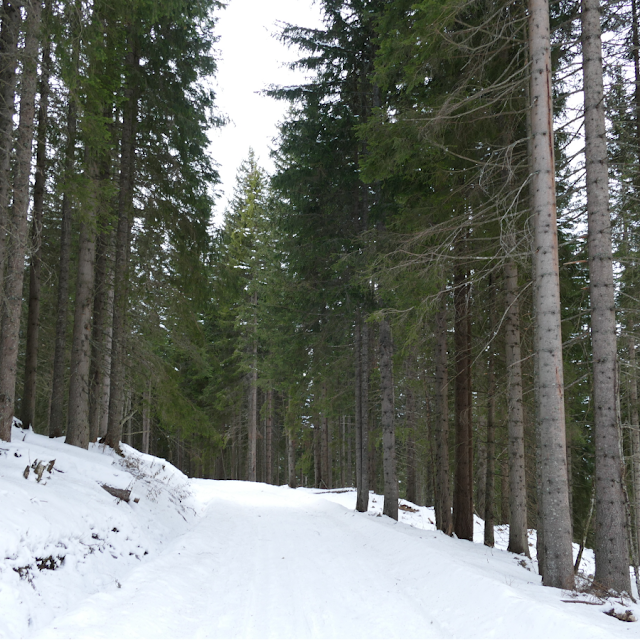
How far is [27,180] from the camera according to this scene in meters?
7.73

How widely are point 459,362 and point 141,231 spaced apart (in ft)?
31.6

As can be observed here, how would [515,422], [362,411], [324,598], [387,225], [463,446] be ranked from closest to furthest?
[324,598] < [515,422] < [463,446] < [387,225] < [362,411]

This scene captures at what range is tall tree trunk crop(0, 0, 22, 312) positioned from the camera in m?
7.38

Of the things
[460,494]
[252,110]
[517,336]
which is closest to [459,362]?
[517,336]

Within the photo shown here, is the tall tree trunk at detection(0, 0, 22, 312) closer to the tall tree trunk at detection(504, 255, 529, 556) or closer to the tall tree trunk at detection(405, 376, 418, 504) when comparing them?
the tall tree trunk at detection(504, 255, 529, 556)

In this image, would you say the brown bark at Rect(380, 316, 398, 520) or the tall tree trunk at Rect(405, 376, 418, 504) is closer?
the brown bark at Rect(380, 316, 398, 520)

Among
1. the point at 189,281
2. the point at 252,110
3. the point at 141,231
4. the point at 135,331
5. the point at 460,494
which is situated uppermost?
the point at 252,110

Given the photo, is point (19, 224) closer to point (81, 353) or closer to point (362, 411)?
point (81, 353)

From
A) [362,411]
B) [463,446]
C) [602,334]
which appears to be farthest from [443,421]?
[602,334]

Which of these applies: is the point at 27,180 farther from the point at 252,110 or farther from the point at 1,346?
the point at 252,110

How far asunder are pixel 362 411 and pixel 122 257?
8.06 metres

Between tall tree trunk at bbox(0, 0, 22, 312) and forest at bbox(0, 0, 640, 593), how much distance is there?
56 millimetres

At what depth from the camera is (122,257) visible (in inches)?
481

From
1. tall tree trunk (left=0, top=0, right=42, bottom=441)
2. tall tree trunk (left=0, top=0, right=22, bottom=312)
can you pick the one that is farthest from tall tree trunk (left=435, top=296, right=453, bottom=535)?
tall tree trunk (left=0, top=0, right=22, bottom=312)
